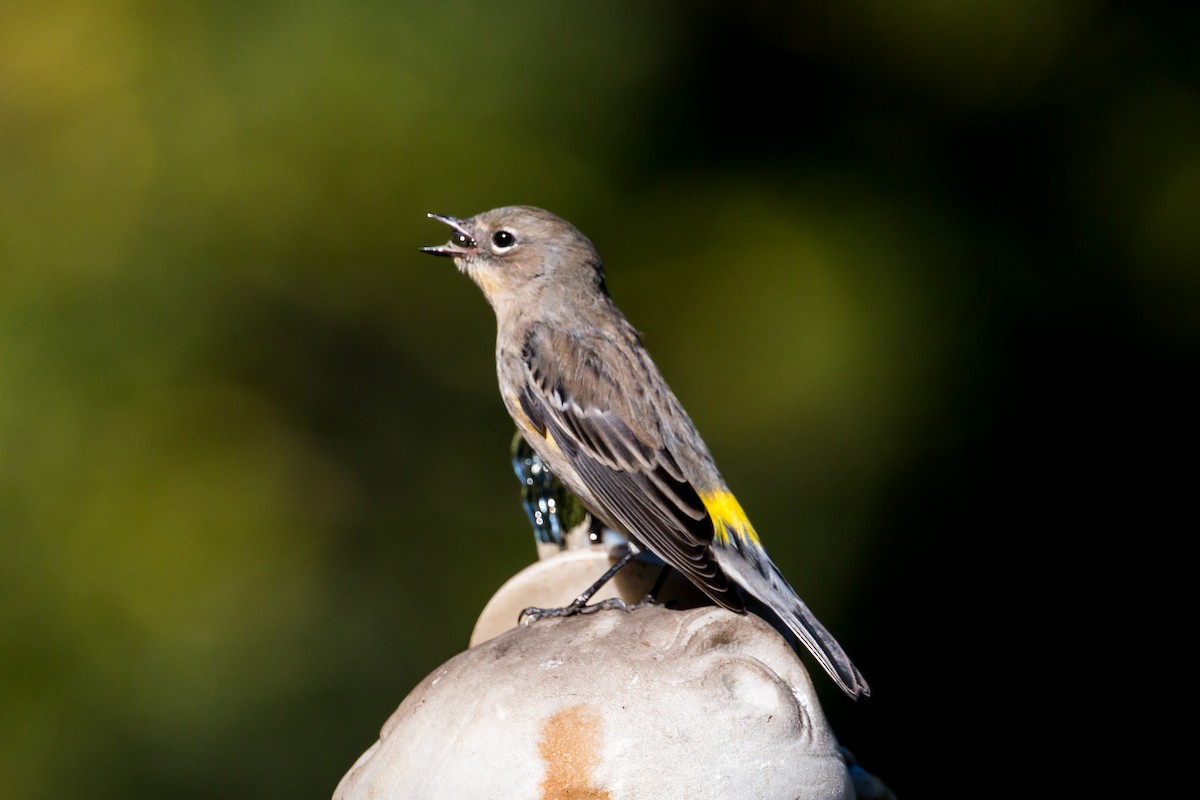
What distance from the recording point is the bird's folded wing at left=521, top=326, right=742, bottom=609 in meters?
3.05

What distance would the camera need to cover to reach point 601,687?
226 cm

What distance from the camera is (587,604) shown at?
3018 millimetres

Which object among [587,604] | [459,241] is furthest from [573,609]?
[459,241]

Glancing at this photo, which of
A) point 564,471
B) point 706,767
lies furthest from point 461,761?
point 564,471

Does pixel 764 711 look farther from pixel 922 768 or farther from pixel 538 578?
pixel 922 768

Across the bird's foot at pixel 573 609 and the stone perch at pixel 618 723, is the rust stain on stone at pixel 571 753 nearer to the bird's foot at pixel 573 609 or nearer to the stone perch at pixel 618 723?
the stone perch at pixel 618 723

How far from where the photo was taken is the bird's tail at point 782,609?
107 inches

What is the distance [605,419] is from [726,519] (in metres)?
0.38

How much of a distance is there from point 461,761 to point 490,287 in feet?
5.77

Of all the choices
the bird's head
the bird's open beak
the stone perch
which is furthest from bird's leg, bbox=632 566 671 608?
the bird's open beak

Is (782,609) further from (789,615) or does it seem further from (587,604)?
(587,604)

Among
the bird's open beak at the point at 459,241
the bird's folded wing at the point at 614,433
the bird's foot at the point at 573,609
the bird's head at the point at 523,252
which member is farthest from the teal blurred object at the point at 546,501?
→ the bird's foot at the point at 573,609

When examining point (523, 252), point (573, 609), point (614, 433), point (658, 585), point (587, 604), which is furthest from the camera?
point (523, 252)

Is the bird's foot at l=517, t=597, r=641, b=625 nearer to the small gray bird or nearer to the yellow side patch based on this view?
the small gray bird
